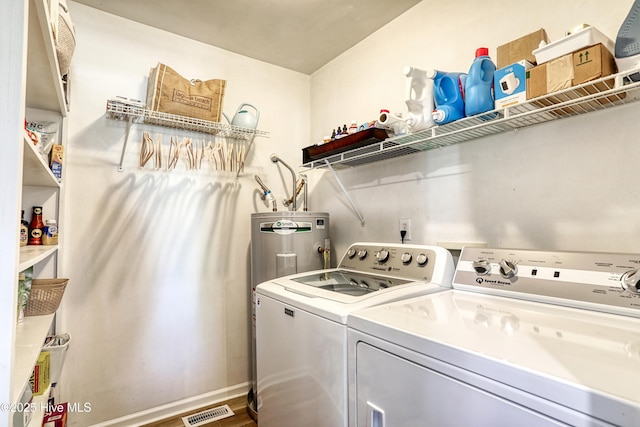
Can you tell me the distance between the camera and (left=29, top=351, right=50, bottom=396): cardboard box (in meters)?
1.32

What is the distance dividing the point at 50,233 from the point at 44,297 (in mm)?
416

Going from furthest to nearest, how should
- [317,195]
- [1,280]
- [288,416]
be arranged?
[317,195] → [288,416] → [1,280]

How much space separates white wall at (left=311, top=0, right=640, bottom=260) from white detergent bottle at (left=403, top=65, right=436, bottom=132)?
1.02 ft

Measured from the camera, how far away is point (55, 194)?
1784 millimetres

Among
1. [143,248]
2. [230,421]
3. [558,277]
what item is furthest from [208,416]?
[558,277]

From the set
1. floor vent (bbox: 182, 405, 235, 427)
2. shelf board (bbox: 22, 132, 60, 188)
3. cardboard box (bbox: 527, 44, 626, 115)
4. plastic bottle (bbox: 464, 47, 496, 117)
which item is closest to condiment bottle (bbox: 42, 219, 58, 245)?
shelf board (bbox: 22, 132, 60, 188)

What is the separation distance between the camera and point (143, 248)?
2.06m

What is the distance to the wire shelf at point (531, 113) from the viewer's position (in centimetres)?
100

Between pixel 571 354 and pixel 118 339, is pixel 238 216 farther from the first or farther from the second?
pixel 571 354

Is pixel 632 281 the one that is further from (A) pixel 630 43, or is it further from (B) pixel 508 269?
(A) pixel 630 43

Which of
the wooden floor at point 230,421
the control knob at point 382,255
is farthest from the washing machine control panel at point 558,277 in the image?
the wooden floor at point 230,421

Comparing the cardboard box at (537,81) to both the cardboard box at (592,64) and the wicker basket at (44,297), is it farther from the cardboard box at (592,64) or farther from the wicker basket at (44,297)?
the wicker basket at (44,297)

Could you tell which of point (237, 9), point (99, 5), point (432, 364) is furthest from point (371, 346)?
point (99, 5)

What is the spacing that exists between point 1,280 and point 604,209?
1741 millimetres
